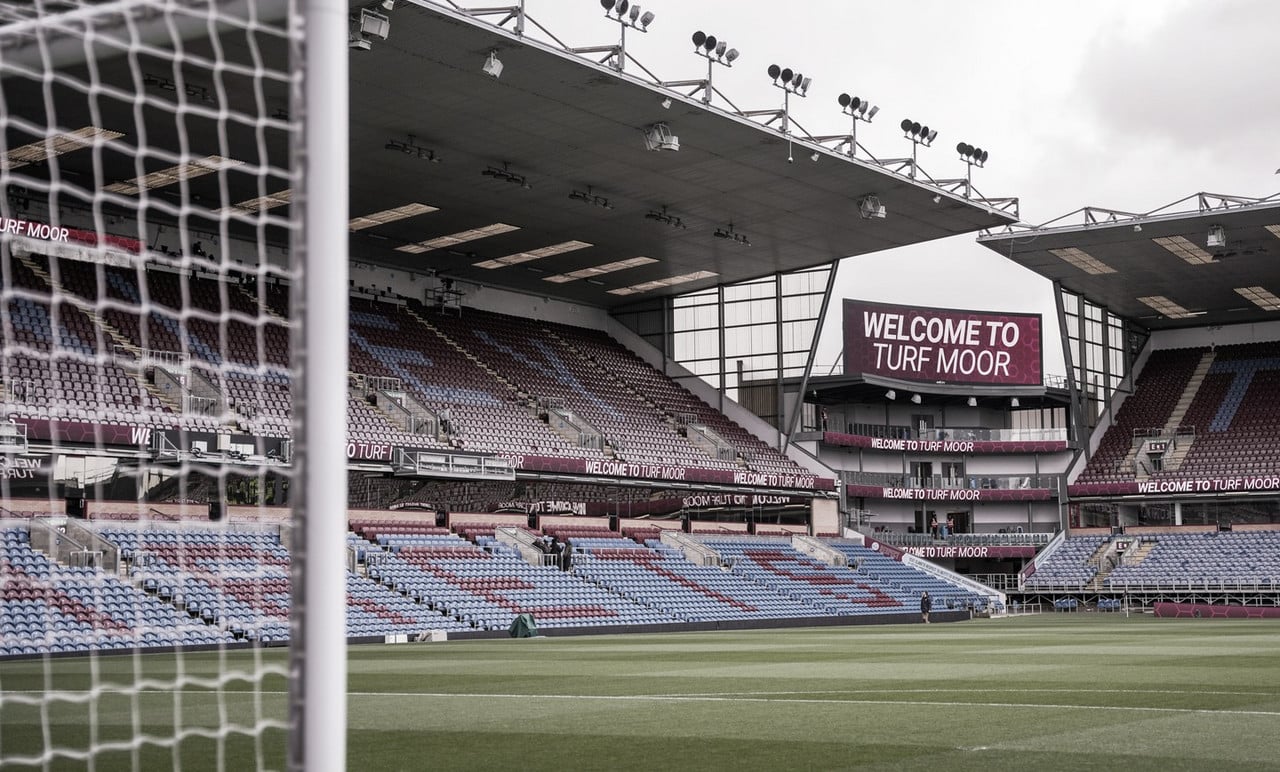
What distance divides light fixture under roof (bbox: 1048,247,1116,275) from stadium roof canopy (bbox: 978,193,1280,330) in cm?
4

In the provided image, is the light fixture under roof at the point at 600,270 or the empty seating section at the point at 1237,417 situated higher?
the light fixture under roof at the point at 600,270

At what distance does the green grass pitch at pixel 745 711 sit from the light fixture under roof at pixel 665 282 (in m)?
33.1

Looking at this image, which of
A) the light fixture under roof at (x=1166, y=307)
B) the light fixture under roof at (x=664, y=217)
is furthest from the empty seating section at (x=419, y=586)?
the light fixture under roof at (x=1166, y=307)

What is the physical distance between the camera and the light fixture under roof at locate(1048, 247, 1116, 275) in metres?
53.8

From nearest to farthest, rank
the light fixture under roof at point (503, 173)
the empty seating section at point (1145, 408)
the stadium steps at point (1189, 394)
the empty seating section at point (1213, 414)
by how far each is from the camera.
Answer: the light fixture under roof at point (503, 173)
the empty seating section at point (1213, 414)
the empty seating section at point (1145, 408)
the stadium steps at point (1189, 394)

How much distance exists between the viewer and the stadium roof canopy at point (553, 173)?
31.5 m

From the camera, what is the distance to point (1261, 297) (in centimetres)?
6062

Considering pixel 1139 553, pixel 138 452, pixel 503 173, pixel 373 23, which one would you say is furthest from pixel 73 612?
pixel 1139 553

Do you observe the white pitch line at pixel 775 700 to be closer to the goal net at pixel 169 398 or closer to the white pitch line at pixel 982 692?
the white pitch line at pixel 982 692

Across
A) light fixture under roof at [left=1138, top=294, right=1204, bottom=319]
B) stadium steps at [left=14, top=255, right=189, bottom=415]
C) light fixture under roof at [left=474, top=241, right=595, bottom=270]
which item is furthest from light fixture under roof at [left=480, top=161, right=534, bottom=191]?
light fixture under roof at [left=1138, top=294, right=1204, bottom=319]

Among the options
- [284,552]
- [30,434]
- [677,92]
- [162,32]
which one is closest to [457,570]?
[284,552]

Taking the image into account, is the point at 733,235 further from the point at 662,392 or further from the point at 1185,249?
the point at 1185,249

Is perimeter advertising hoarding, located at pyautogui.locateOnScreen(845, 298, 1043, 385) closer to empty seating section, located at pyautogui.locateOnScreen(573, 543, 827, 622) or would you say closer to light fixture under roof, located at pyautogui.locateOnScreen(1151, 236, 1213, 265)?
light fixture under roof, located at pyautogui.locateOnScreen(1151, 236, 1213, 265)

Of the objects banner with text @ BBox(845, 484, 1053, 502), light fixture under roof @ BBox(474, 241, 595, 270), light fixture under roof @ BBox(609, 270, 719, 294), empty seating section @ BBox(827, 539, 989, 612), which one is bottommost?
empty seating section @ BBox(827, 539, 989, 612)
